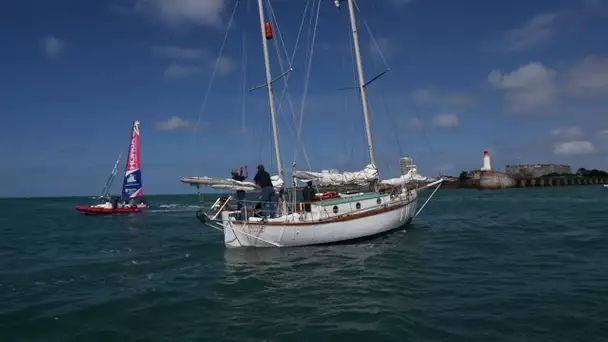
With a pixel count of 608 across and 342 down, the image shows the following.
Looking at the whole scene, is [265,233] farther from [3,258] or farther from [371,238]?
[3,258]

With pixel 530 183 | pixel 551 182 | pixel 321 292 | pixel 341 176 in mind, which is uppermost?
pixel 341 176

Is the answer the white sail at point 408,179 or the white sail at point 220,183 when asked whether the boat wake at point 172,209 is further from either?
the white sail at point 220,183

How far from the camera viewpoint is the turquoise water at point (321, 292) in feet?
33.9

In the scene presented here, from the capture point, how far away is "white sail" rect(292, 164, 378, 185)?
84.8 feet

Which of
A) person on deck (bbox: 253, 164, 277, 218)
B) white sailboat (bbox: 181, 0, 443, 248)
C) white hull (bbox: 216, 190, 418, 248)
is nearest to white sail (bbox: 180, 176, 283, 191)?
white sailboat (bbox: 181, 0, 443, 248)

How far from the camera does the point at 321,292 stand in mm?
13758

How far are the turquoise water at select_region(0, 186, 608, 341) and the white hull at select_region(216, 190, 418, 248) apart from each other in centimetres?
64

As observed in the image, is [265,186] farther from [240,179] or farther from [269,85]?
[269,85]

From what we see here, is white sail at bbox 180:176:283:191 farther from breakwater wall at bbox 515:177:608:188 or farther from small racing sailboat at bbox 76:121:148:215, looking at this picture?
breakwater wall at bbox 515:177:608:188

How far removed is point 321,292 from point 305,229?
8.82 m

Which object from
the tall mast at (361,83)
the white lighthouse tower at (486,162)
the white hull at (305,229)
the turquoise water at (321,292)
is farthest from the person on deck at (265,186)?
the white lighthouse tower at (486,162)

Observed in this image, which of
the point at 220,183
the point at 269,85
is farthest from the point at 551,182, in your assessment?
the point at 220,183

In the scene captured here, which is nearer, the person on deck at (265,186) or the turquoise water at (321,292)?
the turquoise water at (321,292)

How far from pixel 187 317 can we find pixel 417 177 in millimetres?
22351
